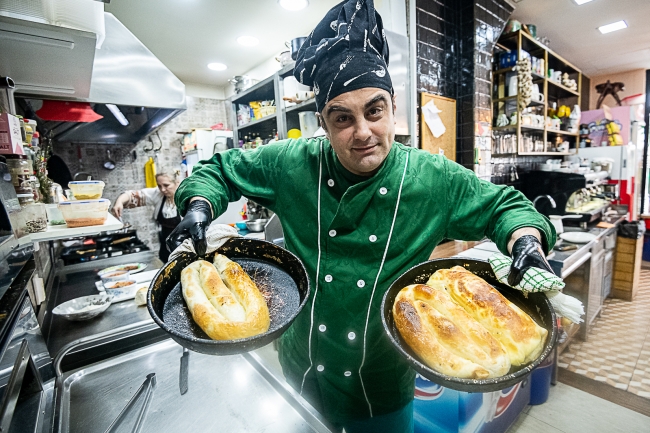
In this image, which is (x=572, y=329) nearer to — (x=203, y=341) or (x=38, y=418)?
Result: (x=203, y=341)

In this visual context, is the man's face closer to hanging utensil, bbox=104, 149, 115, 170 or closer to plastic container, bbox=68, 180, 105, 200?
plastic container, bbox=68, 180, 105, 200

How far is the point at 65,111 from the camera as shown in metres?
2.56

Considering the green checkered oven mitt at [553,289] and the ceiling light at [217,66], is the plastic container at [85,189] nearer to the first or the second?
the green checkered oven mitt at [553,289]

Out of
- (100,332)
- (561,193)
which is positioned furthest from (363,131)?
(561,193)

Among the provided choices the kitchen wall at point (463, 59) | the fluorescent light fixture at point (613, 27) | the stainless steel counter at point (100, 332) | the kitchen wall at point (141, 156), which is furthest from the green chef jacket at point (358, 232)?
the kitchen wall at point (141, 156)

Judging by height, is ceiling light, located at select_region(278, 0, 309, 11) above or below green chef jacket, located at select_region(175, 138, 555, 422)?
above

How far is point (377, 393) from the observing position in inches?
50.6

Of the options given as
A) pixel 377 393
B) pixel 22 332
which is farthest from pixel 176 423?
pixel 377 393

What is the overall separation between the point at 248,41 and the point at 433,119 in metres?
2.88

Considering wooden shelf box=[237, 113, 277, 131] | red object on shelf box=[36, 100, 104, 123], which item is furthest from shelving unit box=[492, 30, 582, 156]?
red object on shelf box=[36, 100, 104, 123]

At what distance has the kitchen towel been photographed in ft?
3.02

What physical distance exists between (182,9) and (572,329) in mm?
5085

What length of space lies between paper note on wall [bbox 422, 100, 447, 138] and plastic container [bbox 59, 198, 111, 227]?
243 cm

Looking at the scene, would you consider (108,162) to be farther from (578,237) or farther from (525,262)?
(578,237)
